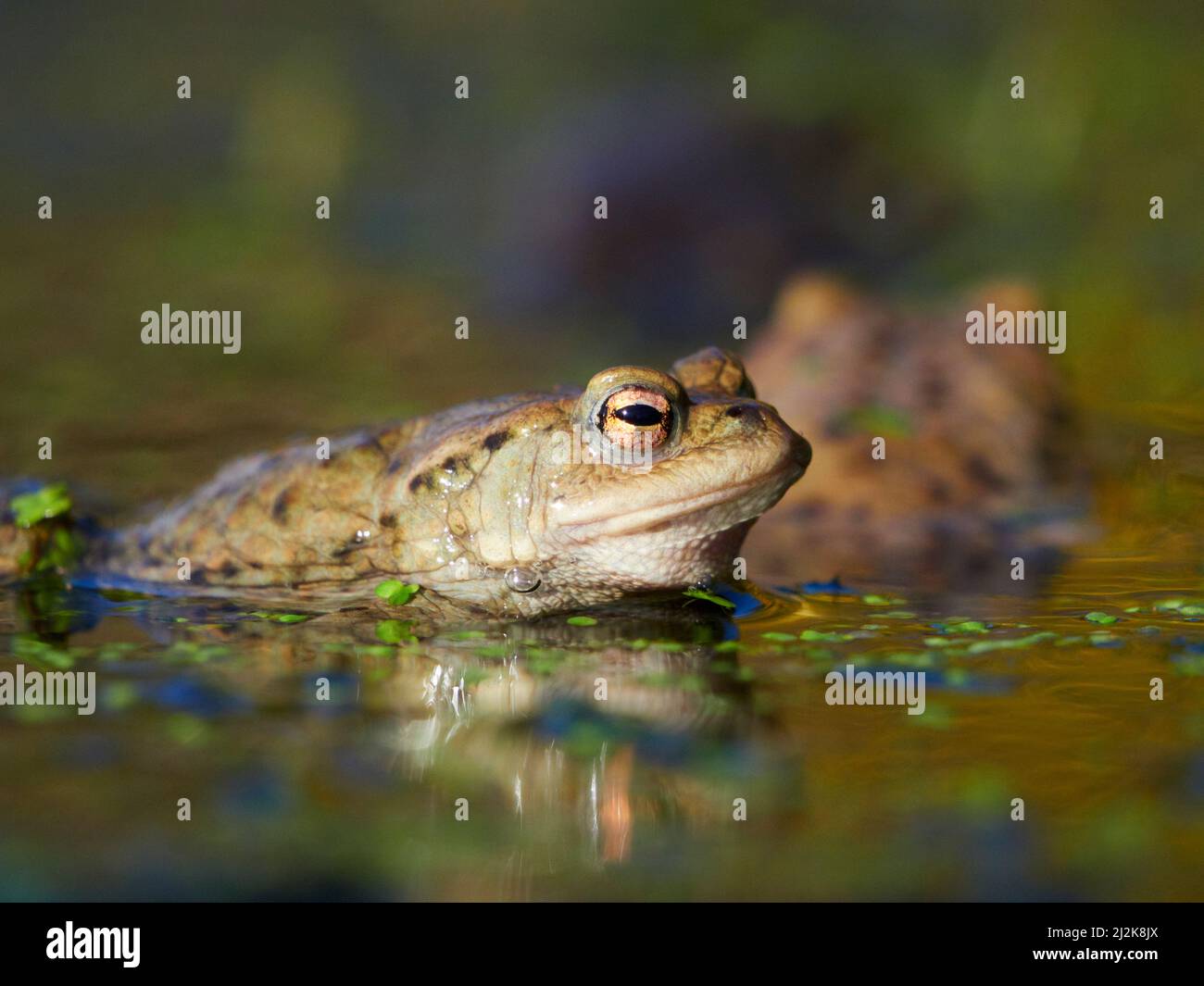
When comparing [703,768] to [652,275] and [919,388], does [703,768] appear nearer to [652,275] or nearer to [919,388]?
[919,388]

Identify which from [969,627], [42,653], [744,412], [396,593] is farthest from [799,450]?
[42,653]

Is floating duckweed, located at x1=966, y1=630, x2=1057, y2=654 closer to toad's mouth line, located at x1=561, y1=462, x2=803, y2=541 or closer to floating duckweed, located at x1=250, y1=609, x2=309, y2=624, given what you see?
toad's mouth line, located at x1=561, y1=462, x2=803, y2=541

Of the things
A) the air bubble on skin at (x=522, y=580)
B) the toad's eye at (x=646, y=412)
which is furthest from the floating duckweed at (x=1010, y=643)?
the air bubble on skin at (x=522, y=580)

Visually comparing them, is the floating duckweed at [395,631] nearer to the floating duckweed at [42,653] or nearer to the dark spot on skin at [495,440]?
the dark spot on skin at [495,440]

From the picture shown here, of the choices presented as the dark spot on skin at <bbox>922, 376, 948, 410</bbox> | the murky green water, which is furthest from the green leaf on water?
the dark spot on skin at <bbox>922, 376, 948, 410</bbox>

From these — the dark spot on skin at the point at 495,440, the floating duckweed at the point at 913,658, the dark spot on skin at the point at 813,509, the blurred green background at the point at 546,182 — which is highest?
the blurred green background at the point at 546,182

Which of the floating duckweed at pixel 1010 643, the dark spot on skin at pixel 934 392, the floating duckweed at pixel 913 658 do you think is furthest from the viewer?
the dark spot on skin at pixel 934 392

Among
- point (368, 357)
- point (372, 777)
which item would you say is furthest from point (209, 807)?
point (368, 357)
